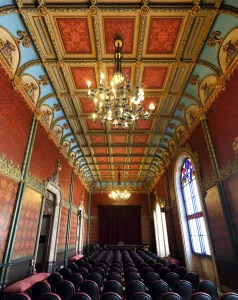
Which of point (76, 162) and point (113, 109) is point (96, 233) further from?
point (113, 109)

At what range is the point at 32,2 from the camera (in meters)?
4.50

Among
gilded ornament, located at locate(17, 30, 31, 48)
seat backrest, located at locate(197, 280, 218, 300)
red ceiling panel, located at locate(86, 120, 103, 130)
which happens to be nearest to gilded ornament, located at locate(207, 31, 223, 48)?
gilded ornament, located at locate(17, 30, 31, 48)

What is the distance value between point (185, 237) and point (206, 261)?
1.57 metres

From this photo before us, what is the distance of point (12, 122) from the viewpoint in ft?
18.2

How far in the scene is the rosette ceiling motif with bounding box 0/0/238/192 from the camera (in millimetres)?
4621

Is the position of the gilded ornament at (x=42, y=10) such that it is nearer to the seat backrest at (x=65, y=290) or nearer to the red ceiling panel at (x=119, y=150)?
the seat backrest at (x=65, y=290)

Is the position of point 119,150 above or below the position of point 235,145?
above

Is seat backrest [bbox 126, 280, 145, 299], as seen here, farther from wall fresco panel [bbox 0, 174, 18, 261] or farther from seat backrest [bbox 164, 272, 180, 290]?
wall fresco panel [bbox 0, 174, 18, 261]

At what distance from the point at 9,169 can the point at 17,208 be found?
1.24 meters

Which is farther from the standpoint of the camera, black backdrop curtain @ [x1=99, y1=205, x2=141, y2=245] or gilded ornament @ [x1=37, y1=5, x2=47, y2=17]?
black backdrop curtain @ [x1=99, y1=205, x2=141, y2=245]

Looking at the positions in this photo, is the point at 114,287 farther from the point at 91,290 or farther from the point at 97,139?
the point at 97,139

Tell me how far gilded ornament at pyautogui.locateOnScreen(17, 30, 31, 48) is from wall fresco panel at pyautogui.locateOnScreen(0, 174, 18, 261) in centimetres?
371

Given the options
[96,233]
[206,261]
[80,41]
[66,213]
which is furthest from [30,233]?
[96,233]

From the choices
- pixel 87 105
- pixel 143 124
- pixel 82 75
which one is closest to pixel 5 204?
pixel 82 75
